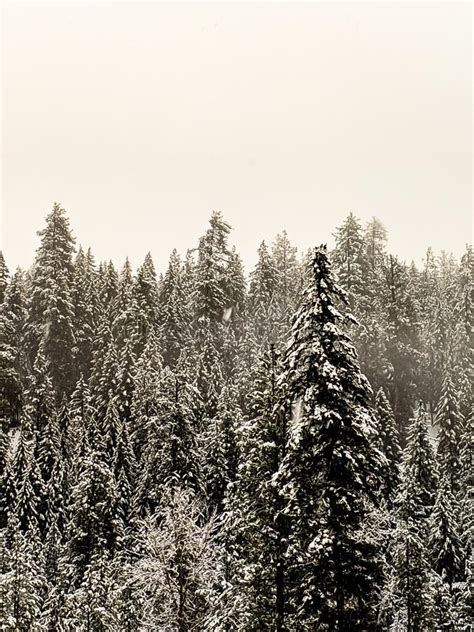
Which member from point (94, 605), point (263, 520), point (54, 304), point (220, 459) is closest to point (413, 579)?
point (263, 520)

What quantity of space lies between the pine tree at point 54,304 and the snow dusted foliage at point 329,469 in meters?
48.8

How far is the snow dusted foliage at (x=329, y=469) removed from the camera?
15.7 meters

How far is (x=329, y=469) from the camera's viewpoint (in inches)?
640

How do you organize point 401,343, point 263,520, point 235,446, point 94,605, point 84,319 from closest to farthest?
1. point 263,520
2. point 94,605
3. point 235,446
4. point 401,343
5. point 84,319

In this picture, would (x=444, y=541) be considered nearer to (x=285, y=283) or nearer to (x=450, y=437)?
(x=450, y=437)

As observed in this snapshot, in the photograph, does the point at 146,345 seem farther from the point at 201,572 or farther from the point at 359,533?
the point at 359,533

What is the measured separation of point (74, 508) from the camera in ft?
128

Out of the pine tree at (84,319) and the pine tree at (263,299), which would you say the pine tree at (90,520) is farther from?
the pine tree at (263,299)

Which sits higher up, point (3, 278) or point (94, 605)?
point (3, 278)

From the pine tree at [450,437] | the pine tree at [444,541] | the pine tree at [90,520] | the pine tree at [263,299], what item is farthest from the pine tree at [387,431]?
the pine tree at [90,520]

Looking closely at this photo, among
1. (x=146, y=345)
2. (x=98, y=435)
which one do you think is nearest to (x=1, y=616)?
(x=98, y=435)

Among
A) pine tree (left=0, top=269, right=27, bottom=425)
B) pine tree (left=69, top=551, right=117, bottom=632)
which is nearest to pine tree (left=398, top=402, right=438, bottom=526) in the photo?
pine tree (left=69, top=551, right=117, bottom=632)

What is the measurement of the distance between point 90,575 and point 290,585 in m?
17.1

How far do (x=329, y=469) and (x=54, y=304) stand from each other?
5070 cm
